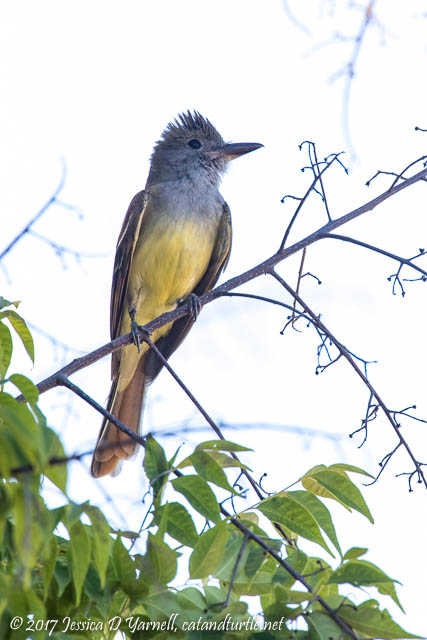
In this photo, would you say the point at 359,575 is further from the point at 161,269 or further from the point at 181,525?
the point at 161,269

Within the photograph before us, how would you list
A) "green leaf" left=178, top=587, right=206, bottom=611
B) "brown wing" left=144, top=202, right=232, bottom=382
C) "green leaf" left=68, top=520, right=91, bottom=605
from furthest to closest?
"brown wing" left=144, top=202, right=232, bottom=382
"green leaf" left=178, top=587, right=206, bottom=611
"green leaf" left=68, top=520, right=91, bottom=605

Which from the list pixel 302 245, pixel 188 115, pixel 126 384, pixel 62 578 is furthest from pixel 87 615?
pixel 188 115

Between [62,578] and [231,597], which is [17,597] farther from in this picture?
[231,597]

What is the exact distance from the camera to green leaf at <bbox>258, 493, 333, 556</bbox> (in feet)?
7.20

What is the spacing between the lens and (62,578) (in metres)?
1.88

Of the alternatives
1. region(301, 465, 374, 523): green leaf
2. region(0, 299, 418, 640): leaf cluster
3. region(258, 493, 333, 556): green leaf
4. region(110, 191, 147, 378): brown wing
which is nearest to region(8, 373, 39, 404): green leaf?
region(0, 299, 418, 640): leaf cluster

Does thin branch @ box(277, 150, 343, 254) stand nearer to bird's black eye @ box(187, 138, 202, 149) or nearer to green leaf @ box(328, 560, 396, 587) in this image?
green leaf @ box(328, 560, 396, 587)

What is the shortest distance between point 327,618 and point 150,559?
1.50 ft

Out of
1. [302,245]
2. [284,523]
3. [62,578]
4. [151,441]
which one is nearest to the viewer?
[62,578]

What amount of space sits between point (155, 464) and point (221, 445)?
0.64 ft

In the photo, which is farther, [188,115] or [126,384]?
[188,115]

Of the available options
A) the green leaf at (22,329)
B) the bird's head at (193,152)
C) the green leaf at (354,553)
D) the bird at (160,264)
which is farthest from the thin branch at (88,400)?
the bird's head at (193,152)

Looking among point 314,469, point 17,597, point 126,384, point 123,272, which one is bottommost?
point 17,597

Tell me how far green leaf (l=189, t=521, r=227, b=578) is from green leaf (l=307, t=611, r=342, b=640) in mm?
271
